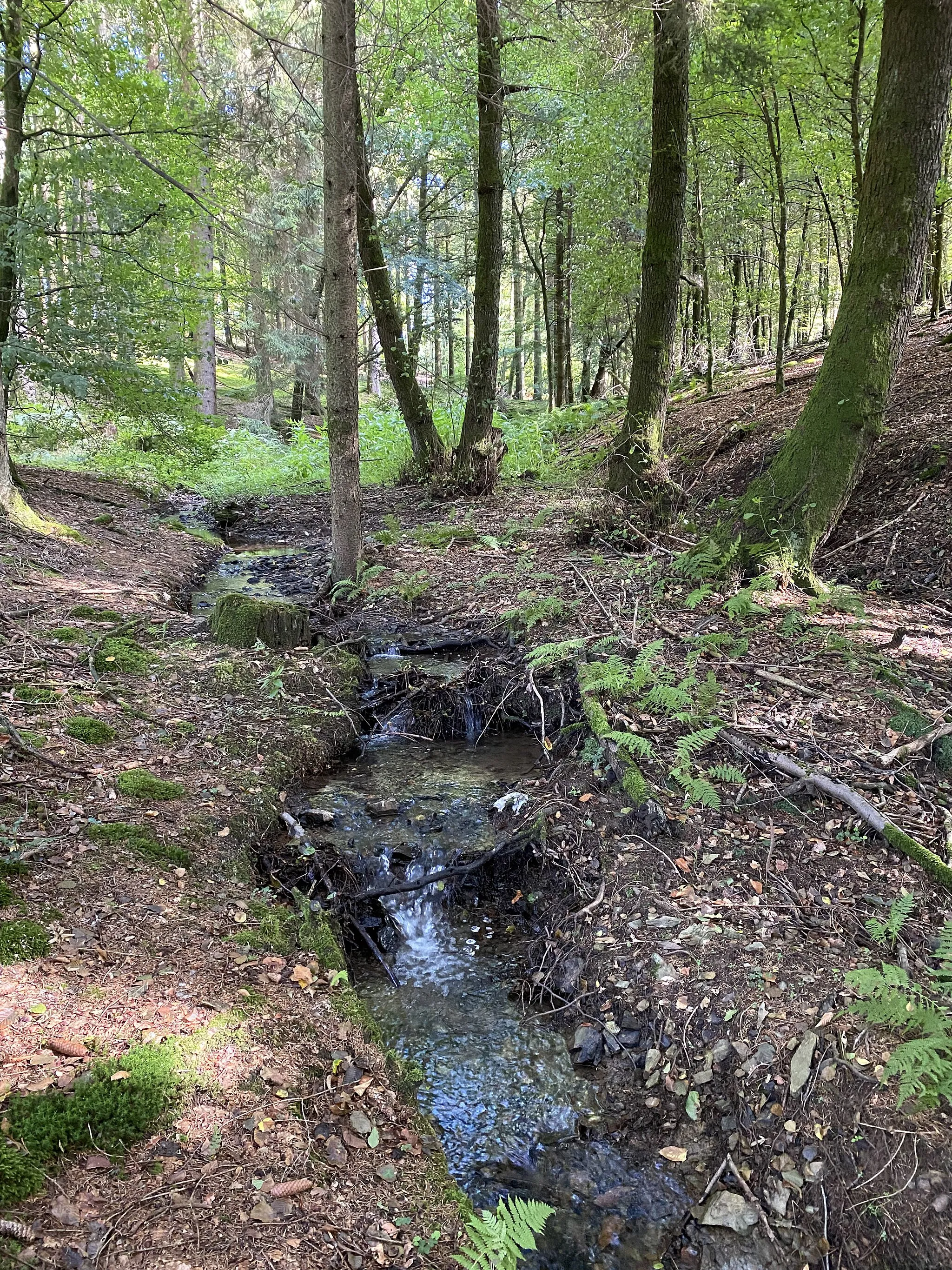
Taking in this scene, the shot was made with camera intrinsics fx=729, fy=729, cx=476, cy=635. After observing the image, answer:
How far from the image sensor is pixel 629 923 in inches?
155

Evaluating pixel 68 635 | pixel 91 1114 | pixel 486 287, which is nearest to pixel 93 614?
pixel 68 635

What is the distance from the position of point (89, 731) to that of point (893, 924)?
4811mm

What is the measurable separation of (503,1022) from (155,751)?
9.51 feet

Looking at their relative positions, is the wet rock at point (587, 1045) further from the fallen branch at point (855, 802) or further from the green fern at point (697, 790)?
the fallen branch at point (855, 802)

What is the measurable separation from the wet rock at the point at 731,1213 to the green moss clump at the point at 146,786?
3488mm

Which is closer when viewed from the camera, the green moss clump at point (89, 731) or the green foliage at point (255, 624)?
the green moss clump at point (89, 731)

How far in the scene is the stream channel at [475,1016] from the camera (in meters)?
2.95

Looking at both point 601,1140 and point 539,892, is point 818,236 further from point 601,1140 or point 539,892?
point 601,1140

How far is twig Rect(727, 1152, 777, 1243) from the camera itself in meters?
2.73

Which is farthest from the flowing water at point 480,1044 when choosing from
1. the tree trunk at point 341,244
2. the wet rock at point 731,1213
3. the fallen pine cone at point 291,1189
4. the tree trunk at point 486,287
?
the tree trunk at point 486,287

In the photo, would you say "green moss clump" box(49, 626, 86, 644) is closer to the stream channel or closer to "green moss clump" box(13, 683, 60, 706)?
"green moss clump" box(13, 683, 60, 706)

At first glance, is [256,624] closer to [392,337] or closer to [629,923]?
[629,923]

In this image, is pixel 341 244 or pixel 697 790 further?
pixel 341 244

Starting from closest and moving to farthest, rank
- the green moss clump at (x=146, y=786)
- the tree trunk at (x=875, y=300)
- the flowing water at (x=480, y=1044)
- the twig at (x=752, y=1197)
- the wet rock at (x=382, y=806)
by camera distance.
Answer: the twig at (x=752, y=1197) → the flowing water at (x=480, y=1044) → the green moss clump at (x=146, y=786) → the wet rock at (x=382, y=806) → the tree trunk at (x=875, y=300)
